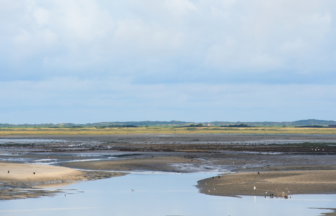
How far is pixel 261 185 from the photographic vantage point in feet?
84.4

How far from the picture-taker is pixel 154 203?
2175 cm

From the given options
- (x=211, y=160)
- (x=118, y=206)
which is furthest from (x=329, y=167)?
(x=118, y=206)

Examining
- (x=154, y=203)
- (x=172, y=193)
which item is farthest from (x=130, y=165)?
(x=154, y=203)

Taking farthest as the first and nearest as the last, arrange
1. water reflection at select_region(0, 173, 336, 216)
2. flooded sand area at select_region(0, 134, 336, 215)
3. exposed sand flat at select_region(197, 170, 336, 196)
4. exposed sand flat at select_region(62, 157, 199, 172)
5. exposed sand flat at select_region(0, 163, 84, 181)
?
exposed sand flat at select_region(62, 157, 199, 172), exposed sand flat at select_region(0, 163, 84, 181), exposed sand flat at select_region(197, 170, 336, 196), flooded sand area at select_region(0, 134, 336, 215), water reflection at select_region(0, 173, 336, 216)

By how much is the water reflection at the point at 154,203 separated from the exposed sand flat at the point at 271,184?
45.4 inches

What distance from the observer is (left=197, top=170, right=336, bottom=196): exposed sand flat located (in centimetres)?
2408

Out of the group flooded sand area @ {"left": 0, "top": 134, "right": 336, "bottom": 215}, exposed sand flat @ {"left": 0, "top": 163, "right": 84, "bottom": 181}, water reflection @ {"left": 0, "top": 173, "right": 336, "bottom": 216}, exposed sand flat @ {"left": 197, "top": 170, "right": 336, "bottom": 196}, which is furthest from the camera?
exposed sand flat @ {"left": 0, "top": 163, "right": 84, "bottom": 181}

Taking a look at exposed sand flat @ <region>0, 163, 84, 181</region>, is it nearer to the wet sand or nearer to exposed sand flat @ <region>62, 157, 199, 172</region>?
the wet sand

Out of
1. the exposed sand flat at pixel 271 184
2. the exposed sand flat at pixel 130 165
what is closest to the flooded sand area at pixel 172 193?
the exposed sand flat at pixel 271 184

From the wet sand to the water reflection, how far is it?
5.69 ft

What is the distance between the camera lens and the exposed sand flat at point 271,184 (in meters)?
24.1

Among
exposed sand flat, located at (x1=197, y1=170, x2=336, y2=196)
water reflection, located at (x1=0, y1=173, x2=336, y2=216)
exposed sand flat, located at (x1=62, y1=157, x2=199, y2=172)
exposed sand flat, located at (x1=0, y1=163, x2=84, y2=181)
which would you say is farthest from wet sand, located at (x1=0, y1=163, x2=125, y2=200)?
exposed sand flat, located at (x1=197, y1=170, x2=336, y2=196)

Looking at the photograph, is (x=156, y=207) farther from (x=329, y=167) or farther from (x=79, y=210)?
(x=329, y=167)

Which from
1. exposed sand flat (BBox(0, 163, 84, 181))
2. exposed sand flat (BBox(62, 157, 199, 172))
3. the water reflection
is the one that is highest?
exposed sand flat (BBox(0, 163, 84, 181))
